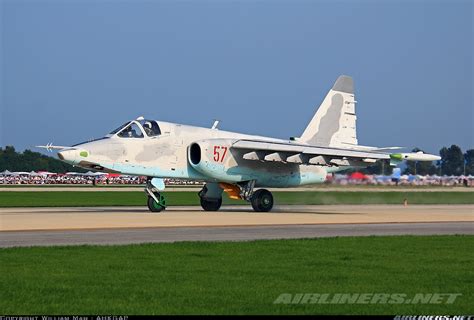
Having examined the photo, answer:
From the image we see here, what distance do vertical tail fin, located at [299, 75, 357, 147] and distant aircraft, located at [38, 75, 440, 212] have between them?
1.35 meters

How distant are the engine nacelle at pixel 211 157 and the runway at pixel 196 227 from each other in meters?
2.32

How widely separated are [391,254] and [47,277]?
246 inches

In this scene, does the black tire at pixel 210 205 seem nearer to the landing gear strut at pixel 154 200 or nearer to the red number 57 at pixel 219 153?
the red number 57 at pixel 219 153

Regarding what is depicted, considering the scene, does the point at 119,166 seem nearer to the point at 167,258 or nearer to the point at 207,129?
the point at 207,129

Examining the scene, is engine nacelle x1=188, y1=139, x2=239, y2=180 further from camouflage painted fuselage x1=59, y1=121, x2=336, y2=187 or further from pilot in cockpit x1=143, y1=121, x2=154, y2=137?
pilot in cockpit x1=143, y1=121, x2=154, y2=137

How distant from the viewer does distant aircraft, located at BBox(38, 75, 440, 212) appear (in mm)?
29172

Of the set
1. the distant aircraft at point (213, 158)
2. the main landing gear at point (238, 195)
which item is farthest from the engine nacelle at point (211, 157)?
the main landing gear at point (238, 195)

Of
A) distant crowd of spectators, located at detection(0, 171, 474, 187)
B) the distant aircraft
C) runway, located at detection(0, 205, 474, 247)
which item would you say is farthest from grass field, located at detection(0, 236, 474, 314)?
distant crowd of spectators, located at detection(0, 171, 474, 187)

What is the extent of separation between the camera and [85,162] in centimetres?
2820

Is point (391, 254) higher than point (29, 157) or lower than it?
higher

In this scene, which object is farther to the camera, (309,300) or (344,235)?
(344,235)

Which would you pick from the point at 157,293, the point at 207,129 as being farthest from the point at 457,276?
the point at 207,129

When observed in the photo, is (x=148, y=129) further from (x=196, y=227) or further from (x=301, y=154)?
(x=196, y=227)

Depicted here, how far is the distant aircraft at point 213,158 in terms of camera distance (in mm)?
29172
